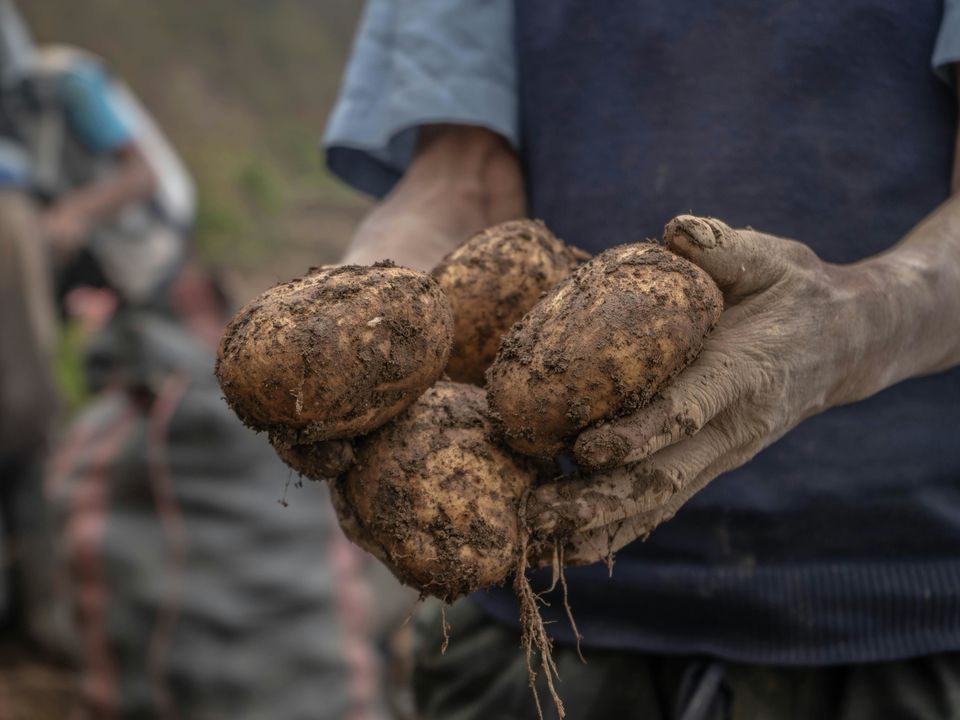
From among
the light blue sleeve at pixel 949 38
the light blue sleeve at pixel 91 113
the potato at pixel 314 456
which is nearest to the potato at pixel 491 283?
the potato at pixel 314 456

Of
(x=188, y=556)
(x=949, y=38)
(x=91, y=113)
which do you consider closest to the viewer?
(x=949, y=38)

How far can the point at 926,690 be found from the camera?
4.52 ft

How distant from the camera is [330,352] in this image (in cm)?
114

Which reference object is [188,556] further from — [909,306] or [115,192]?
[909,306]

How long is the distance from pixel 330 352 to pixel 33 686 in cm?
299

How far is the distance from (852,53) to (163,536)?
241 cm

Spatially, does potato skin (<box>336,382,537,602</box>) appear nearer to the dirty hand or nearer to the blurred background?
the dirty hand

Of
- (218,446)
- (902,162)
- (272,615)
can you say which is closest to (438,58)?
(902,162)

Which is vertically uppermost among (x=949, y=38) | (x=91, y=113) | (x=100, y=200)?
(x=949, y=38)

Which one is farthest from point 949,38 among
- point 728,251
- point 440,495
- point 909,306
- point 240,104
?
point 240,104

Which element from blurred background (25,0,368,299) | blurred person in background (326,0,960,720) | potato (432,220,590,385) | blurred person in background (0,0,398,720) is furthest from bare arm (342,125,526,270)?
blurred background (25,0,368,299)

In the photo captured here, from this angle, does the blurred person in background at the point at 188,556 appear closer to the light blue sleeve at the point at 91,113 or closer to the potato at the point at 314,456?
the light blue sleeve at the point at 91,113

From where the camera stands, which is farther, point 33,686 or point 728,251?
point 33,686

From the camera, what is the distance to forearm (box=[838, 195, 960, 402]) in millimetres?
1152
